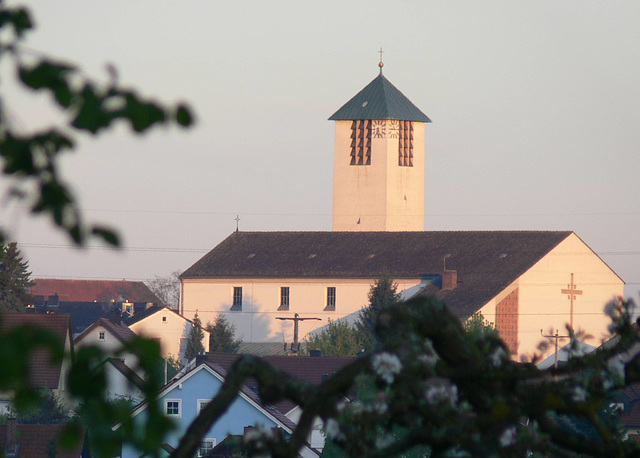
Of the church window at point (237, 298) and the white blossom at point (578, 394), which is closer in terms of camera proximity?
the white blossom at point (578, 394)

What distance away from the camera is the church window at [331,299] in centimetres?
8494

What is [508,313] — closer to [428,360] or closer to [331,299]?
[331,299]

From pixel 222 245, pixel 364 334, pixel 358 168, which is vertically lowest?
pixel 364 334

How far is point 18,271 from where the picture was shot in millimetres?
69812

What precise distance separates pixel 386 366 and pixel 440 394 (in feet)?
0.49

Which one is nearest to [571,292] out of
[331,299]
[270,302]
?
[331,299]

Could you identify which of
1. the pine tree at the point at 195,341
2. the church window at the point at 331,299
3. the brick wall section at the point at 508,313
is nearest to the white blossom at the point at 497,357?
the pine tree at the point at 195,341

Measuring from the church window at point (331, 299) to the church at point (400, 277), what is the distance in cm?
7

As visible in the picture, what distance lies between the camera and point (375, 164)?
326ft

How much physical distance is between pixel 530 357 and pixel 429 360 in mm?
420

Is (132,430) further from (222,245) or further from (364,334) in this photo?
(222,245)

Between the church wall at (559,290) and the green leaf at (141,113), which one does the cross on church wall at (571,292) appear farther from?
the green leaf at (141,113)

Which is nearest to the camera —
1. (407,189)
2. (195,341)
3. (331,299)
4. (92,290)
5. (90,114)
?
(90,114)

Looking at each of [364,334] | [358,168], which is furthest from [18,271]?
[358,168]
